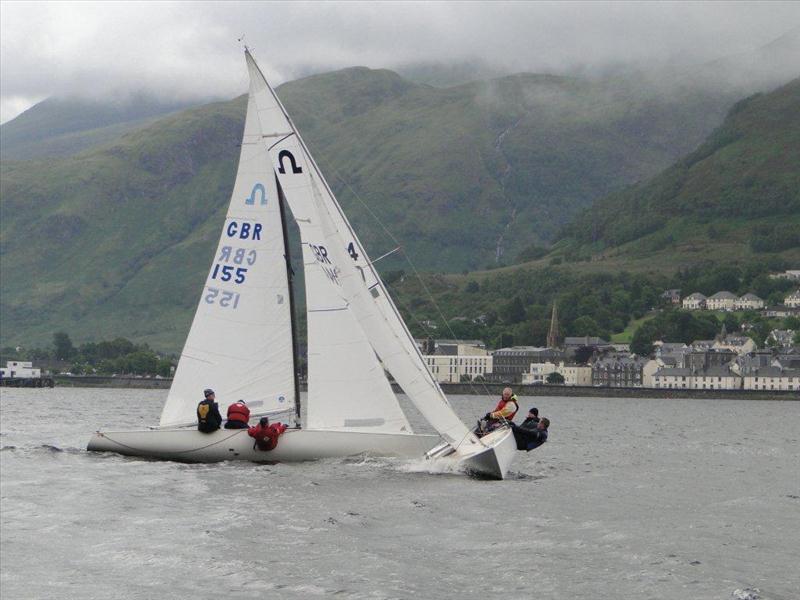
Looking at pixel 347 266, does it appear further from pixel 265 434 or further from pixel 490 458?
pixel 490 458

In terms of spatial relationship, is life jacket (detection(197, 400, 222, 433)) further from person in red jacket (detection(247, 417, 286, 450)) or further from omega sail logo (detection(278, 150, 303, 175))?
omega sail logo (detection(278, 150, 303, 175))

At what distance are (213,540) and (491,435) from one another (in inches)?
475

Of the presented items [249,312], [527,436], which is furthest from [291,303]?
[527,436]

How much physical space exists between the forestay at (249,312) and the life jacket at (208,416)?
1.81m

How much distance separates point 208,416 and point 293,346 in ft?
11.8

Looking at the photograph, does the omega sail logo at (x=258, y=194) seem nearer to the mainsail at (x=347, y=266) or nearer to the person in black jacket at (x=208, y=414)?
the mainsail at (x=347, y=266)

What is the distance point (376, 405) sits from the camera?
118ft

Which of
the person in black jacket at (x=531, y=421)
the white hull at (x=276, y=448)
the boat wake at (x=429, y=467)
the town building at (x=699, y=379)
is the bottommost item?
the boat wake at (x=429, y=467)

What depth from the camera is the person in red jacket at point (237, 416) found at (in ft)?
119

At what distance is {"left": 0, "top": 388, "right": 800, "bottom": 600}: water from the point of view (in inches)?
844

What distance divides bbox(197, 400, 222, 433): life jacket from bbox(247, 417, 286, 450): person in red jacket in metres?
1.03

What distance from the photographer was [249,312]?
1510 inches

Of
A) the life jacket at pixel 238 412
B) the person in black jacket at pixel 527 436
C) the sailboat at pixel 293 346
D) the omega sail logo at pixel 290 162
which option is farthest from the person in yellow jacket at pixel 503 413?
the omega sail logo at pixel 290 162

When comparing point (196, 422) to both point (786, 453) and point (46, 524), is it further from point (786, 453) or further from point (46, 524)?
point (786, 453)
